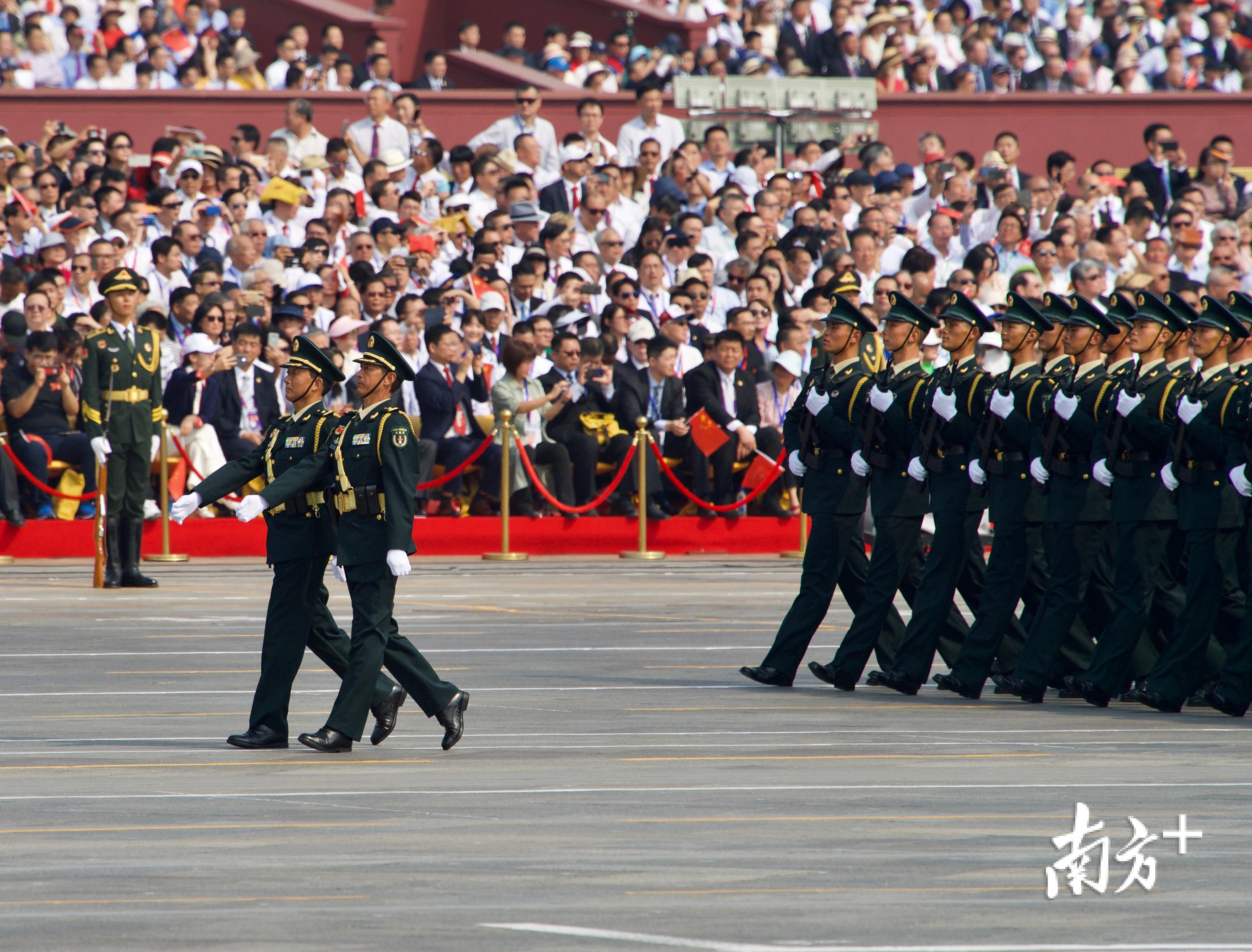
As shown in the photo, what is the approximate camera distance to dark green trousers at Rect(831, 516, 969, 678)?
38.3ft

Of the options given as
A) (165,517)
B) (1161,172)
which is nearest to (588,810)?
(165,517)

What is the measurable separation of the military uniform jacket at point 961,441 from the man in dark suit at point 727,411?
338 inches

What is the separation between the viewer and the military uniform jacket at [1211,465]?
10.9 meters

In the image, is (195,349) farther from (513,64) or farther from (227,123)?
(513,64)

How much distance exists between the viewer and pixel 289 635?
9625mm

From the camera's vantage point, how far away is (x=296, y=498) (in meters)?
9.66

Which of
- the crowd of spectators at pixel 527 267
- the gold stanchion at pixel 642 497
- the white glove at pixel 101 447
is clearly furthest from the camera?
the gold stanchion at pixel 642 497

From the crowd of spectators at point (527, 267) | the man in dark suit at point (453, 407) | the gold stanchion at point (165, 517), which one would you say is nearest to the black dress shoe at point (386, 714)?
the crowd of spectators at point (527, 267)

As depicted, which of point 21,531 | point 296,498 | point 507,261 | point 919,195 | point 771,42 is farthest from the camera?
point 771,42

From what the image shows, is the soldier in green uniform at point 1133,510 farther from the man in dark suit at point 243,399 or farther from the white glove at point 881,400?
the man in dark suit at point 243,399

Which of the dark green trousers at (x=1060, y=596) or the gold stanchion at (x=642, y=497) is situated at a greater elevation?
the dark green trousers at (x=1060, y=596)

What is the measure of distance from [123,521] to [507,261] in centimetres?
607

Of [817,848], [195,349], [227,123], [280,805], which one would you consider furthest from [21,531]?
[817,848]

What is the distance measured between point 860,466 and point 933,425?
45cm
